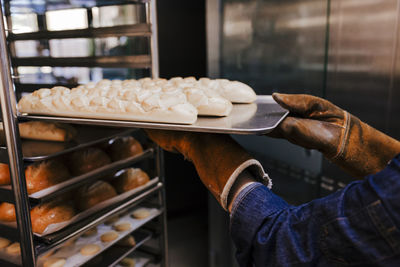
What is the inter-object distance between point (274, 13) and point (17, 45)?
58.5 inches

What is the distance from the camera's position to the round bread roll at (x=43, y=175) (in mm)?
1234

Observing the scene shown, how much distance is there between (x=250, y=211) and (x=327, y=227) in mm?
192

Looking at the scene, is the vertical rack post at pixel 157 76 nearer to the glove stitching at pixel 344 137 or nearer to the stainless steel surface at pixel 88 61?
the stainless steel surface at pixel 88 61

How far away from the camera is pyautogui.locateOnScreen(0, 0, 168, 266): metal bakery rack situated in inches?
42.4

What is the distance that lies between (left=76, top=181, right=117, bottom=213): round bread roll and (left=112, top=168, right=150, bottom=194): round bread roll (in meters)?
0.10

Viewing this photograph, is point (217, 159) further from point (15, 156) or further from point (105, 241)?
point (105, 241)

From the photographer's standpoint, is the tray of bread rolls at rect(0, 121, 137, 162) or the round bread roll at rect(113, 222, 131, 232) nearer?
the tray of bread rolls at rect(0, 121, 137, 162)

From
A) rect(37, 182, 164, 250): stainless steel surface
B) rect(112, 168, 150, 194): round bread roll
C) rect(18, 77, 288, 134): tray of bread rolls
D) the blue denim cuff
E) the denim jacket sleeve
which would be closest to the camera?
the denim jacket sleeve

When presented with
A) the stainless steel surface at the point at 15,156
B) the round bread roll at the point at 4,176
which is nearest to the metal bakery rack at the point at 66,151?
the stainless steel surface at the point at 15,156

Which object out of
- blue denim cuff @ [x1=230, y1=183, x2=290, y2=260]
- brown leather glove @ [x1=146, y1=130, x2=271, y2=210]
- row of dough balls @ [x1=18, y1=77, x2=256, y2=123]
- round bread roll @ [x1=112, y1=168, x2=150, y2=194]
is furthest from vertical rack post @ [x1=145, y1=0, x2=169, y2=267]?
blue denim cuff @ [x1=230, y1=183, x2=290, y2=260]

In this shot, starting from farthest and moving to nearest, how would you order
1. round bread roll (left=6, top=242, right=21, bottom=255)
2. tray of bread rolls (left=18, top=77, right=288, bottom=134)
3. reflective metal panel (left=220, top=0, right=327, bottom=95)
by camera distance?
reflective metal panel (left=220, top=0, right=327, bottom=95) → round bread roll (left=6, top=242, right=21, bottom=255) → tray of bread rolls (left=18, top=77, right=288, bottom=134)

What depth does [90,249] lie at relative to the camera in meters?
1.41

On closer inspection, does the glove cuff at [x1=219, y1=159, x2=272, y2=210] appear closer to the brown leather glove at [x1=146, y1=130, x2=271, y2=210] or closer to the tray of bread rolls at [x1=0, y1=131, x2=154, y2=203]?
the brown leather glove at [x1=146, y1=130, x2=271, y2=210]

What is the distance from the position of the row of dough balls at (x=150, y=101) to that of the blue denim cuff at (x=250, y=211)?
0.88 feet
